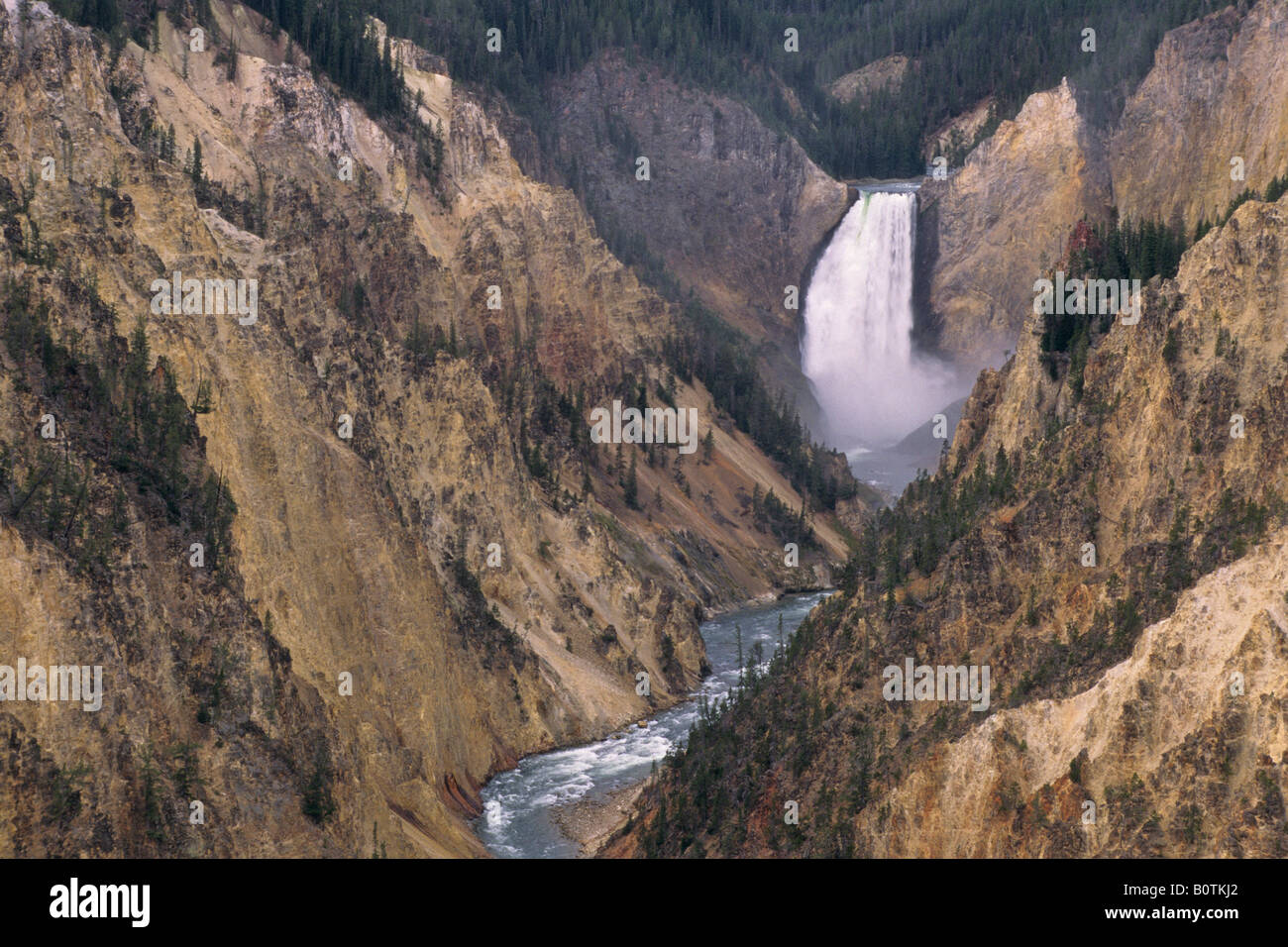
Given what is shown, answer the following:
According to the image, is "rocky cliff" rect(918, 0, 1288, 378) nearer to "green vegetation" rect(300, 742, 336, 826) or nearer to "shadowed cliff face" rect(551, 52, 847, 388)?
"shadowed cliff face" rect(551, 52, 847, 388)

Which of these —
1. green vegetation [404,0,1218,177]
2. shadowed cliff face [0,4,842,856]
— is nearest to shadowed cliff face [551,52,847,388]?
green vegetation [404,0,1218,177]

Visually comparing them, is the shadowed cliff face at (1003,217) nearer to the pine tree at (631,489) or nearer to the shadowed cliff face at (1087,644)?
the pine tree at (631,489)

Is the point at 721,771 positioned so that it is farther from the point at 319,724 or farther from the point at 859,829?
the point at 319,724

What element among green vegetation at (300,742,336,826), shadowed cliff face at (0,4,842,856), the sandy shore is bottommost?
the sandy shore

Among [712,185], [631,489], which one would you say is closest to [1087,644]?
[631,489]

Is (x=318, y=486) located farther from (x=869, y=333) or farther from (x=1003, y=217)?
(x=869, y=333)
